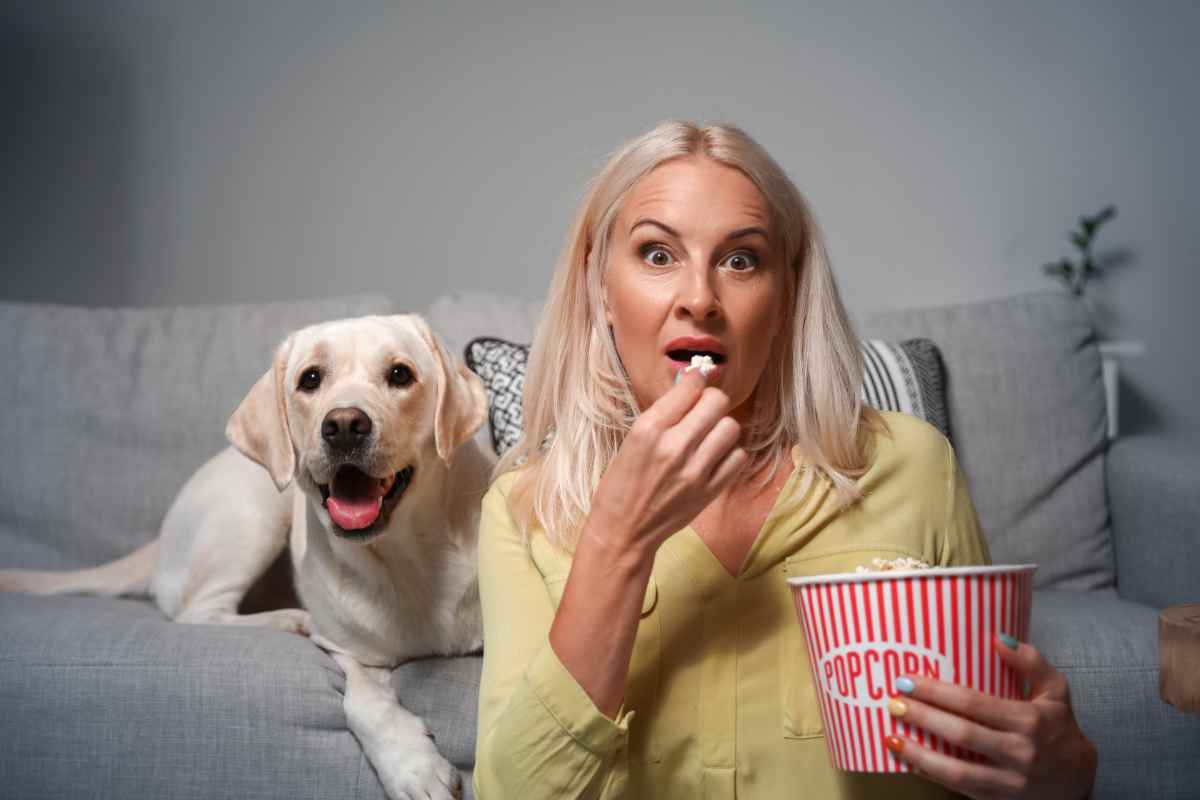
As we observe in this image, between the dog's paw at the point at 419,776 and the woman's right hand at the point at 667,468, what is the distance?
0.74 metres

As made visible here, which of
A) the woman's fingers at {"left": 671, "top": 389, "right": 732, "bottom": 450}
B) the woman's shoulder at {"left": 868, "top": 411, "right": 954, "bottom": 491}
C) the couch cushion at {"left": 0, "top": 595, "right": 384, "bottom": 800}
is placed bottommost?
the couch cushion at {"left": 0, "top": 595, "right": 384, "bottom": 800}

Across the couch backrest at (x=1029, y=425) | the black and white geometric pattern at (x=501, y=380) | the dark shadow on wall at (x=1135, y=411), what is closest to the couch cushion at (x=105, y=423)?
the black and white geometric pattern at (x=501, y=380)

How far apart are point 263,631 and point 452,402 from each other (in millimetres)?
550

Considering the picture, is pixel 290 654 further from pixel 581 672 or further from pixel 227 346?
pixel 227 346

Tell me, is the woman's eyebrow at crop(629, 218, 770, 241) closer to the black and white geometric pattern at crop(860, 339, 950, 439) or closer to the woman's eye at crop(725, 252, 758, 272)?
the woman's eye at crop(725, 252, 758, 272)

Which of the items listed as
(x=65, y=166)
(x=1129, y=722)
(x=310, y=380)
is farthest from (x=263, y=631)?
(x=65, y=166)

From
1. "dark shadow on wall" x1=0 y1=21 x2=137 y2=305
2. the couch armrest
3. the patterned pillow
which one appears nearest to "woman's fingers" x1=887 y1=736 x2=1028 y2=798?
the patterned pillow

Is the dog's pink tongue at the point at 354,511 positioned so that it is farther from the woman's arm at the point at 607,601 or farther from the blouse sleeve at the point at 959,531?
the blouse sleeve at the point at 959,531

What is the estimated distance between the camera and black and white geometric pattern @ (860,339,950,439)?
199 cm

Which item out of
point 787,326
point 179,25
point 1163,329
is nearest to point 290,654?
point 787,326

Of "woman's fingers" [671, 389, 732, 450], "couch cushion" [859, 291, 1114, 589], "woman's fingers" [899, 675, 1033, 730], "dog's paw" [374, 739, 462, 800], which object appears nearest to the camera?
"woman's fingers" [899, 675, 1033, 730]

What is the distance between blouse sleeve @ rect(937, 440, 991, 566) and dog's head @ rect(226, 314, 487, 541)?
0.87m

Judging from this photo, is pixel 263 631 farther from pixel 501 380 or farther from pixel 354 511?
pixel 501 380

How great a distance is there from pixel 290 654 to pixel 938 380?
4.84 ft
